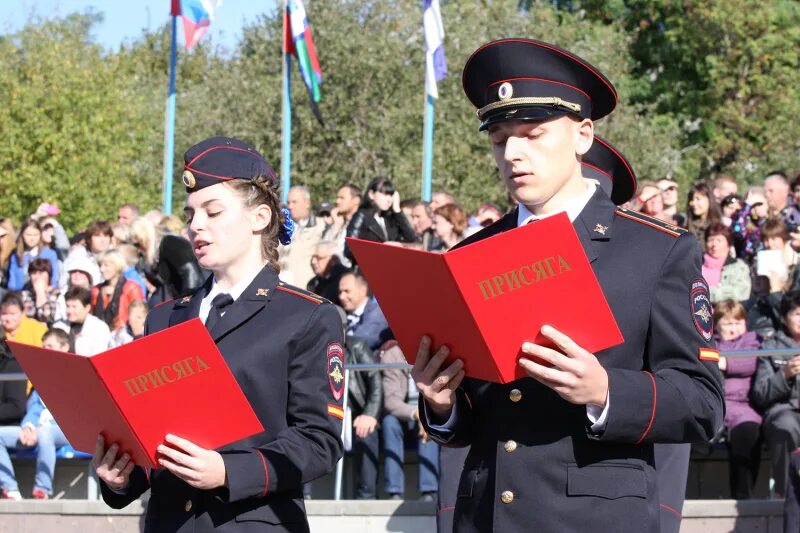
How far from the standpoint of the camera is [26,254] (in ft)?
45.8

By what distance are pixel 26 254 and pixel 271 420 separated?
10.6 m

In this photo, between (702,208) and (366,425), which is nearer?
(366,425)

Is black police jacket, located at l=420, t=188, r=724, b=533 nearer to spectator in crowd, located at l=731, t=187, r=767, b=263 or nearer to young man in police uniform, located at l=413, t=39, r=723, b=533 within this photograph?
young man in police uniform, located at l=413, t=39, r=723, b=533

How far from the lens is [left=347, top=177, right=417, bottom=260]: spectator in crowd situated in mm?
11375

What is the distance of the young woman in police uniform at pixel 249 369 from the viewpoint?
387 centimetres

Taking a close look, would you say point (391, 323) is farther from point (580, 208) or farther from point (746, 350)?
point (746, 350)

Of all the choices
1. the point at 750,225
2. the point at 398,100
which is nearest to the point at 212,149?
the point at 750,225

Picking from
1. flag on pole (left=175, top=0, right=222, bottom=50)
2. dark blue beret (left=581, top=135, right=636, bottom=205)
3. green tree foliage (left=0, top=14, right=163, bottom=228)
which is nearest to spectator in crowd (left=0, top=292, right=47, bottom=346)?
dark blue beret (left=581, top=135, right=636, bottom=205)

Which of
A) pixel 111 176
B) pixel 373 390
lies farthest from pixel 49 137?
pixel 373 390

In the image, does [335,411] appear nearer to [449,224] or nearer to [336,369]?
[336,369]

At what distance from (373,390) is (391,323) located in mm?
5639

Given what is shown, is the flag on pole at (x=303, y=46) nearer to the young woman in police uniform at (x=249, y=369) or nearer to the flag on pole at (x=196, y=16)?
the flag on pole at (x=196, y=16)

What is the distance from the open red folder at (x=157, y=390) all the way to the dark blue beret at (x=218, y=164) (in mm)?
738

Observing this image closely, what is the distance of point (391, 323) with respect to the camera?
344cm
